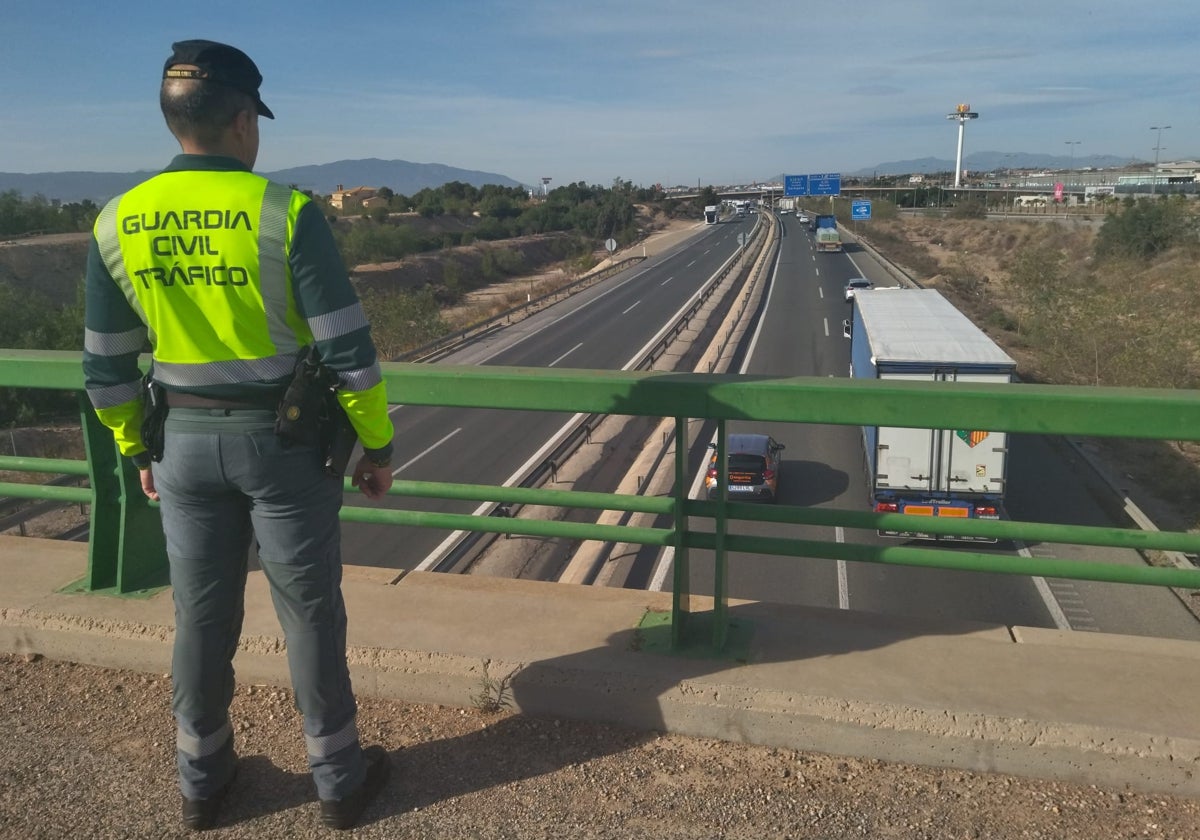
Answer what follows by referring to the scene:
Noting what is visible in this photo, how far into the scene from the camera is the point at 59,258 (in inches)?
2067

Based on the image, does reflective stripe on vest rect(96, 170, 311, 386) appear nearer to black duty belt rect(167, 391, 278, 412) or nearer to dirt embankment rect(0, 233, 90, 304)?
black duty belt rect(167, 391, 278, 412)

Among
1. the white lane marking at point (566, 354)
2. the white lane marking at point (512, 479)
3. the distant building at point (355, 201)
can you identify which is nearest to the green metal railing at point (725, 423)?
the white lane marking at point (512, 479)

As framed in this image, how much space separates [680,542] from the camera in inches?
123

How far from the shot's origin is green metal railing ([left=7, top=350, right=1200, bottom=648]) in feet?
8.60

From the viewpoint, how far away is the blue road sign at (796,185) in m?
68.6

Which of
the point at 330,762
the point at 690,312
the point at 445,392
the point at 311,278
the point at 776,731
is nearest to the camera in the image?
the point at 311,278

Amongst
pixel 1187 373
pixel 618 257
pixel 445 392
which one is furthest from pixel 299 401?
pixel 618 257

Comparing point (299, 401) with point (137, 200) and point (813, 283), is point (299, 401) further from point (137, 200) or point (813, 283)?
point (813, 283)

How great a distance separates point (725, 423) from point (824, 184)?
2697 inches

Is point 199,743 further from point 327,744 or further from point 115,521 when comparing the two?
point 115,521

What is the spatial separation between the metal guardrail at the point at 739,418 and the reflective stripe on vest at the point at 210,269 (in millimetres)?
858

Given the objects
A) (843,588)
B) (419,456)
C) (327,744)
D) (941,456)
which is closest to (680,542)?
(327,744)

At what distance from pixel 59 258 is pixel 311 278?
2314 inches

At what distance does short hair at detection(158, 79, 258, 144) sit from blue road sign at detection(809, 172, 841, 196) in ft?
225
